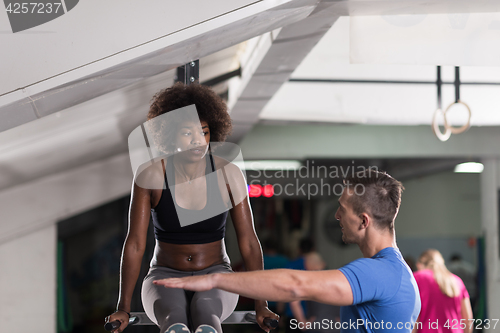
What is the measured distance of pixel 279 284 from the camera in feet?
4.00

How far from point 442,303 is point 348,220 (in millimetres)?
2208

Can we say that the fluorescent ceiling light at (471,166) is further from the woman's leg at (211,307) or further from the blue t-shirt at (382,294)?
the woman's leg at (211,307)

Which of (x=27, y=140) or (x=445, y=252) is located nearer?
(x=27, y=140)

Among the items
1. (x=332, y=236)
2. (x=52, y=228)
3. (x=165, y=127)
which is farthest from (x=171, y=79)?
(x=332, y=236)

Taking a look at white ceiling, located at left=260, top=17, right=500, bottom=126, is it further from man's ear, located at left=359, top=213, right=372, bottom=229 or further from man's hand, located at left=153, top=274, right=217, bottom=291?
man's hand, located at left=153, top=274, right=217, bottom=291

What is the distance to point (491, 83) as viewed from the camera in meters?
4.78

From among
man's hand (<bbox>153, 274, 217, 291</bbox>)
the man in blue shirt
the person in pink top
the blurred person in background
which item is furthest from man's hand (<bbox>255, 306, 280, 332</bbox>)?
the blurred person in background

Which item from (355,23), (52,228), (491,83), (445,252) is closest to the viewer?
(355,23)

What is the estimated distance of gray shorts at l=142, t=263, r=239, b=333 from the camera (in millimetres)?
1472

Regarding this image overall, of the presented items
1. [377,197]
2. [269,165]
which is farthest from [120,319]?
[269,165]

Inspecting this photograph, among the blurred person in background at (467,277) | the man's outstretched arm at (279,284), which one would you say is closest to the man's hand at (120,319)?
the man's outstretched arm at (279,284)

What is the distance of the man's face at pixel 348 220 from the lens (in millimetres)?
1528

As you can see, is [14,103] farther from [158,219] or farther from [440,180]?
[440,180]

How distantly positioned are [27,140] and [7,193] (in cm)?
206
